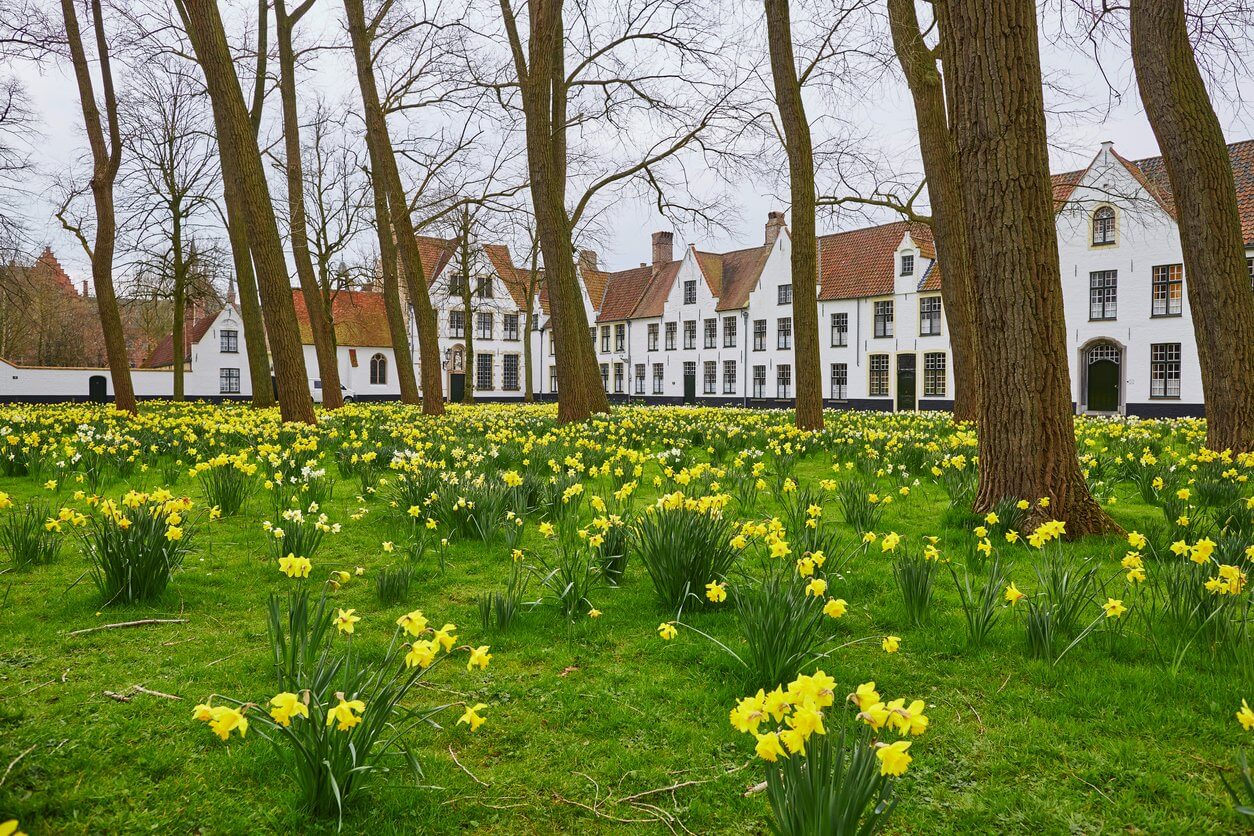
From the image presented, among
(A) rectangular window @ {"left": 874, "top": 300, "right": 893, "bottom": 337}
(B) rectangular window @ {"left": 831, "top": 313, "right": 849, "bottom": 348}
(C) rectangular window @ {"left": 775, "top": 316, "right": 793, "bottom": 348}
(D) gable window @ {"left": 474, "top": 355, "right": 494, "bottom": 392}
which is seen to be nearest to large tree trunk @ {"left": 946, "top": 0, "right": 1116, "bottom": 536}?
(A) rectangular window @ {"left": 874, "top": 300, "right": 893, "bottom": 337}

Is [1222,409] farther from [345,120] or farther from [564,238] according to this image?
[345,120]

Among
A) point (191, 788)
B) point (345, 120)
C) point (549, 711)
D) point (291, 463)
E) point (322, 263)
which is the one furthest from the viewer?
point (322, 263)

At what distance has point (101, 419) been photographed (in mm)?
11547

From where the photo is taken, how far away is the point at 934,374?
1298 inches

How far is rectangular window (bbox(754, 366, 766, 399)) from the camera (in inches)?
1572

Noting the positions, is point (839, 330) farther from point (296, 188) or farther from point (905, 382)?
point (296, 188)

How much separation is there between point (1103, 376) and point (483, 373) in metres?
35.4

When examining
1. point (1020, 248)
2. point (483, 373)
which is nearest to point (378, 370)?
point (483, 373)

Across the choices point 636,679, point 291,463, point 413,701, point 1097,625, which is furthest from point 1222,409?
point 291,463

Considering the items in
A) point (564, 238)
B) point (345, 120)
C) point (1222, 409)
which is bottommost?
point (1222, 409)

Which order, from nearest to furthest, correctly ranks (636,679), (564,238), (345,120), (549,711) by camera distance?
(549,711) → (636,679) → (564,238) → (345,120)

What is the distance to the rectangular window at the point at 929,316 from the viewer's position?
106 ft

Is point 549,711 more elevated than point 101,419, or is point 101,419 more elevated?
point 101,419

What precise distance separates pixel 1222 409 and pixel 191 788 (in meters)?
9.17
